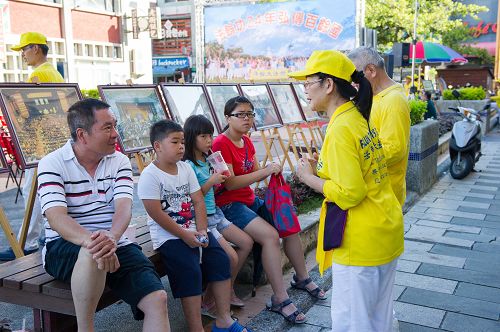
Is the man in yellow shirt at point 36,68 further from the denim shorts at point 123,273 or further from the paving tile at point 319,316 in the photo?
the paving tile at point 319,316

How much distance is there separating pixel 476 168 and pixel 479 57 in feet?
78.2

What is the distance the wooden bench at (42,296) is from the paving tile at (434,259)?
9.89 ft

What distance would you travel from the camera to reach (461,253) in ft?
16.2

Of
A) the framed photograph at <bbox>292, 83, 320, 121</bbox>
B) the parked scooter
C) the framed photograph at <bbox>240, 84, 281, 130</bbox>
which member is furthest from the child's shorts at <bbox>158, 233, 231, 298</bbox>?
the parked scooter

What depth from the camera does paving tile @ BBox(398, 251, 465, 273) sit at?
4.67 meters

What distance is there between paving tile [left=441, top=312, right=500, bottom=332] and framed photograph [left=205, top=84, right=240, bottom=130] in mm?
3338

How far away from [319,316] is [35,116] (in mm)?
2574

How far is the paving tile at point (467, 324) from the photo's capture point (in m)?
3.46

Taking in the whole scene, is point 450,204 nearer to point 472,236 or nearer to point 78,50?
point 472,236

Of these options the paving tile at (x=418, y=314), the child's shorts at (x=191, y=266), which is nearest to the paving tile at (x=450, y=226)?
the paving tile at (x=418, y=314)

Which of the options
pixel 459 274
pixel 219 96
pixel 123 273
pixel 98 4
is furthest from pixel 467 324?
pixel 98 4

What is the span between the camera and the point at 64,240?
272cm

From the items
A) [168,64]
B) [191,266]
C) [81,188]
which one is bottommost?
[191,266]

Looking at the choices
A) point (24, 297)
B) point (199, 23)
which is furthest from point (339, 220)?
point (199, 23)
